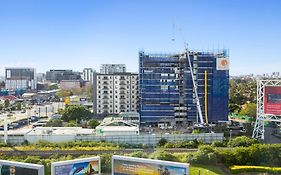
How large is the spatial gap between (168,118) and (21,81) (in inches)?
1789

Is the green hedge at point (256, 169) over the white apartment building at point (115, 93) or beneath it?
beneath

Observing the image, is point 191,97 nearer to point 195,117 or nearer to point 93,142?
point 195,117

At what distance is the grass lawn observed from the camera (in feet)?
41.6

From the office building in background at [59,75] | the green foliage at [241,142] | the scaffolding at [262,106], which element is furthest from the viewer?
the office building in background at [59,75]

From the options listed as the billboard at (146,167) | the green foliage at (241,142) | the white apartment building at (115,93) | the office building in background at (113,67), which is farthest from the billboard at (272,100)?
the office building in background at (113,67)

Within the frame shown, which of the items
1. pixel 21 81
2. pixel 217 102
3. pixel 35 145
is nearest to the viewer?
pixel 35 145

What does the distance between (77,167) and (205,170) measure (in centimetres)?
531

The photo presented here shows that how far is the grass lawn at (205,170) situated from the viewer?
12.7 m

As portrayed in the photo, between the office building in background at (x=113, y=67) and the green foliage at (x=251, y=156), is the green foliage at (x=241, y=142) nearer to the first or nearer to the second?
the green foliage at (x=251, y=156)

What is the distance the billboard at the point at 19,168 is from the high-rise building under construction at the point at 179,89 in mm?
16074

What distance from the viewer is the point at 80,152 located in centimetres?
1541

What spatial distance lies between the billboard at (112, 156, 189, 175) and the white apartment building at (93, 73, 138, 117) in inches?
795

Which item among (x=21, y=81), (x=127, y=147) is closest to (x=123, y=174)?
(x=127, y=147)

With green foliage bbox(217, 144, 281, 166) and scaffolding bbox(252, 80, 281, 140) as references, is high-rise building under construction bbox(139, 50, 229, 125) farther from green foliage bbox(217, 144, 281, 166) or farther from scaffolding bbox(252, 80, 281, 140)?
green foliage bbox(217, 144, 281, 166)
